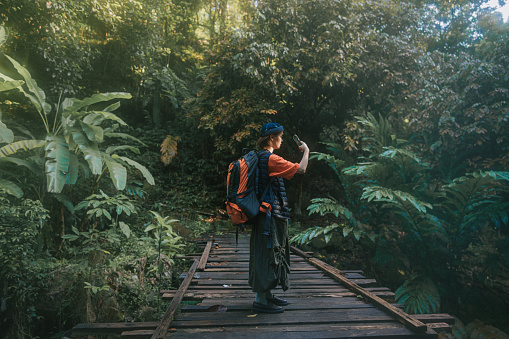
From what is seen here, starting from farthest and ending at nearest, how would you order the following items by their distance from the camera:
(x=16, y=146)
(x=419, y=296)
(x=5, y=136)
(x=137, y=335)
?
(x=419, y=296) → (x=16, y=146) → (x=5, y=136) → (x=137, y=335)

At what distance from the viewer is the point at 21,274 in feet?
11.5

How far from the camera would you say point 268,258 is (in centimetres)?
291

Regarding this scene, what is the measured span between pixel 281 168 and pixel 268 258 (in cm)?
90

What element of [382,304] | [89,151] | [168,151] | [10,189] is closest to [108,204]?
[89,151]

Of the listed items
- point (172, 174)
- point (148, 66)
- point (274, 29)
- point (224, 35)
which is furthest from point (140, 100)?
point (274, 29)

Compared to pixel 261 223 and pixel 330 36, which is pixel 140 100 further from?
pixel 261 223

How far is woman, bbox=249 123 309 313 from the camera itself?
2885 millimetres

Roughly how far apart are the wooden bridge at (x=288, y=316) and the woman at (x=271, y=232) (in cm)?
25

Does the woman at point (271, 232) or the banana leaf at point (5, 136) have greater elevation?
the banana leaf at point (5, 136)

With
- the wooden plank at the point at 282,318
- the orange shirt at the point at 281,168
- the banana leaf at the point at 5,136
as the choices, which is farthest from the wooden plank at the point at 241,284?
the banana leaf at the point at 5,136

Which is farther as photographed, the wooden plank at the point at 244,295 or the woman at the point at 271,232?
the wooden plank at the point at 244,295

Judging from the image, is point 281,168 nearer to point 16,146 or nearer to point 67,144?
point 67,144

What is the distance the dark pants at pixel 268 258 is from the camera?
2.87m

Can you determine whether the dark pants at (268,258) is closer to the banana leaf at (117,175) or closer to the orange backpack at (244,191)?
the orange backpack at (244,191)
